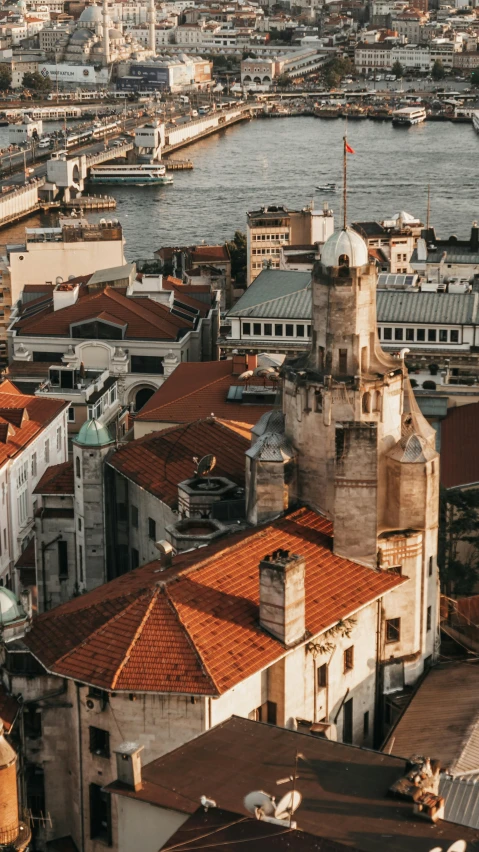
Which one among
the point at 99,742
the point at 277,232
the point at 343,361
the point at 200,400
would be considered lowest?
the point at 277,232

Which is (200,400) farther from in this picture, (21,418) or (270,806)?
(270,806)

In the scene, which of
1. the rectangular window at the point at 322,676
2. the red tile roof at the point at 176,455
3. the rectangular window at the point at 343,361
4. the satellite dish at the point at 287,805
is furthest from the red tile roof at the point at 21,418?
the satellite dish at the point at 287,805

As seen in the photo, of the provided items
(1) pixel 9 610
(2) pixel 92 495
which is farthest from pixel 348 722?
(2) pixel 92 495

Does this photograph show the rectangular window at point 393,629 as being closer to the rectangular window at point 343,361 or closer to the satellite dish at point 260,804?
the rectangular window at point 343,361

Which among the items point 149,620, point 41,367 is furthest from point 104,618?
point 41,367

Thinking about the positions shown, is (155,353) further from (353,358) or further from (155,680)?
(155,680)

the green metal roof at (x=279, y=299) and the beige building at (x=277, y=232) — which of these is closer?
the green metal roof at (x=279, y=299)
